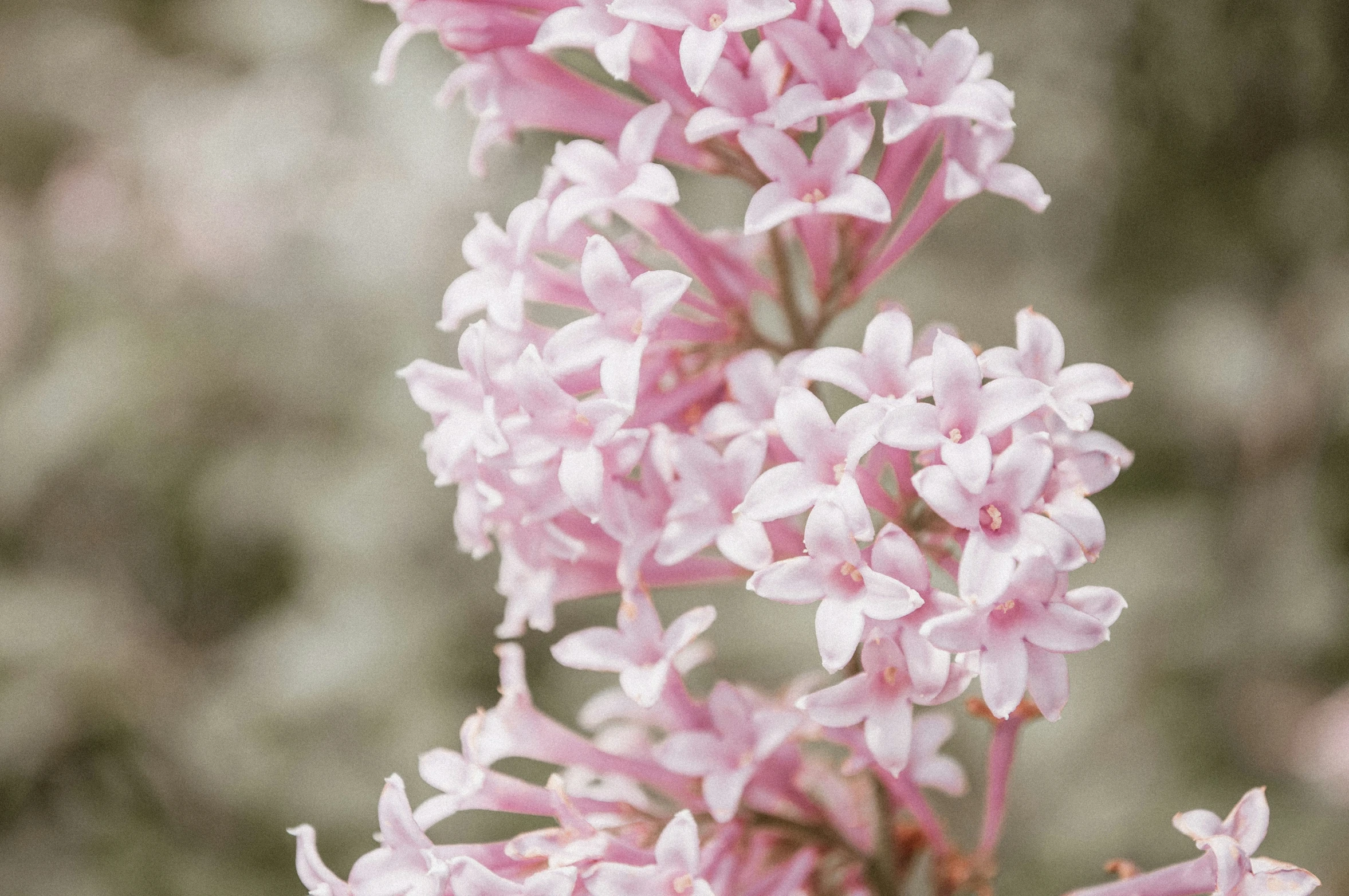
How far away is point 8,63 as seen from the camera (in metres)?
Answer: 5.37

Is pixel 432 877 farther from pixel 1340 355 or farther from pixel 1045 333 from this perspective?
pixel 1340 355

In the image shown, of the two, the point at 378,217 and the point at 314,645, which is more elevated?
the point at 378,217

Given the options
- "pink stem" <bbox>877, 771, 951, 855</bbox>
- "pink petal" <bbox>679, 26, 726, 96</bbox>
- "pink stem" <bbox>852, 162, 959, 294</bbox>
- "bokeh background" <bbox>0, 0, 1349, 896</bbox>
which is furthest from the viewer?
"bokeh background" <bbox>0, 0, 1349, 896</bbox>

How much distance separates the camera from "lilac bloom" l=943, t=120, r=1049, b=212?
179 centimetres

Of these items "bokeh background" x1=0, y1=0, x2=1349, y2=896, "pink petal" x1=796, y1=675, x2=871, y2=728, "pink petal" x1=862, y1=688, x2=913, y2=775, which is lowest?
"pink petal" x1=862, y1=688, x2=913, y2=775

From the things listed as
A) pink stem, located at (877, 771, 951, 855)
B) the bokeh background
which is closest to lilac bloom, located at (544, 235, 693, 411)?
pink stem, located at (877, 771, 951, 855)

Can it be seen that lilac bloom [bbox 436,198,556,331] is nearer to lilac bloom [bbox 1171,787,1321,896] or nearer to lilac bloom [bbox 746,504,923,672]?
lilac bloom [bbox 746,504,923,672]

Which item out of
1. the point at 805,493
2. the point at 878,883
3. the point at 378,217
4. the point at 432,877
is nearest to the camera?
the point at 805,493

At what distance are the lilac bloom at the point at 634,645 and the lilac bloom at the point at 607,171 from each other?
55 centimetres

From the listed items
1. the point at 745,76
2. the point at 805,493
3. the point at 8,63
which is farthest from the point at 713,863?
the point at 8,63

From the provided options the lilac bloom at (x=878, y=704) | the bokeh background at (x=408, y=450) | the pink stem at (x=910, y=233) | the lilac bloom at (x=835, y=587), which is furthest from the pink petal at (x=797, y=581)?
the bokeh background at (x=408, y=450)

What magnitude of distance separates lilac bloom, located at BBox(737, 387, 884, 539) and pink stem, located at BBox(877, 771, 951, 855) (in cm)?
58

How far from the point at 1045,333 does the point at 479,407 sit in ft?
2.54

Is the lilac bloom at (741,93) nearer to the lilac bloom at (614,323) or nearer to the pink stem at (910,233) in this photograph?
the lilac bloom at (614,323)
